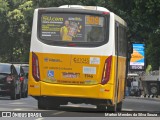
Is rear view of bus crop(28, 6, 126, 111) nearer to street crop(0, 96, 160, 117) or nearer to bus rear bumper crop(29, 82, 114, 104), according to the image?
bus rear bumper crop(29, 82, 114, 104)

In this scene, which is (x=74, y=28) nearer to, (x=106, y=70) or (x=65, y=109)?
(x=106, y=70)

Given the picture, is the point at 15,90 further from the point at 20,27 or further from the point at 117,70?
the point at 20,27

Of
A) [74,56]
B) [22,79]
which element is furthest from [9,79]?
[74,56]

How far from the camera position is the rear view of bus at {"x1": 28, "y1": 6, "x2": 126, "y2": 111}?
1950cm

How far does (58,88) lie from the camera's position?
64.4ft

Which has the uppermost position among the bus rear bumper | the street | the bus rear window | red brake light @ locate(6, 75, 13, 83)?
the bus rear window

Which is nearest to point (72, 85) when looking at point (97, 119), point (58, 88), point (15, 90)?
point (58, 88)

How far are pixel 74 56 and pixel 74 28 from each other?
2.87ft

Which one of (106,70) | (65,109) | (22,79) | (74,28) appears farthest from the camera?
(22,79)

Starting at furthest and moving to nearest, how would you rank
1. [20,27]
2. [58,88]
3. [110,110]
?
1. [20,27]
2. [110,110]
3. [58,88]

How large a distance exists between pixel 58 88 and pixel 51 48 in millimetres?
1275

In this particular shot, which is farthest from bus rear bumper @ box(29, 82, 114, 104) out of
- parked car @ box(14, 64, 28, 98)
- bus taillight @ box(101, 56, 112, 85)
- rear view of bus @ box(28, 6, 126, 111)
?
parked car @ box(14, 64, 28, 98)

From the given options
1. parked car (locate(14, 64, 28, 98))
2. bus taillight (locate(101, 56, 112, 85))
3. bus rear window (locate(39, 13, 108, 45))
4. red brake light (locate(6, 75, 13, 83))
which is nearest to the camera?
bus taillight (locate(101, 56, 112, 85))

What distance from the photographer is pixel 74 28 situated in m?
19.6
